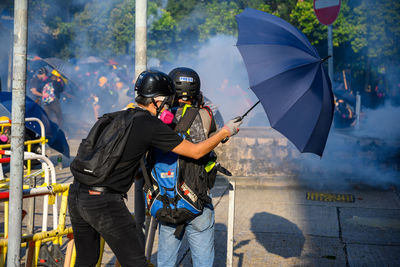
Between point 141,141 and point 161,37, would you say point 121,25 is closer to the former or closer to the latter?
point 161,37

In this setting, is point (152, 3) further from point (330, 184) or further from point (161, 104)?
point (161, 104)

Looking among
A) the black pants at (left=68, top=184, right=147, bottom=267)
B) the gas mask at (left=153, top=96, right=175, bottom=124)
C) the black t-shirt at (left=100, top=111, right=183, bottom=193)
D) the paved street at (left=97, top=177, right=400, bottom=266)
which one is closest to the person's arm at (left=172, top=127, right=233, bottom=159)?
the black t-shirt at (left=100, top=111, right=183, bottom=193)

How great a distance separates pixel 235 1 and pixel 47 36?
1142 cm

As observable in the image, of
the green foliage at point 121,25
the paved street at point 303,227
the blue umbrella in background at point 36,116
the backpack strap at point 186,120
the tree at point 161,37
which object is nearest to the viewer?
the backpack strap at point 186,120

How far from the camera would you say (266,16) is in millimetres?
3631

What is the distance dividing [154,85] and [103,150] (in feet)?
1.71

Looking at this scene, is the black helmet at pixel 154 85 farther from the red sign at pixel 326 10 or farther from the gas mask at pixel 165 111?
the red sign at pixel 326 10

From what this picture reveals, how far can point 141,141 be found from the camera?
2805 millimetres

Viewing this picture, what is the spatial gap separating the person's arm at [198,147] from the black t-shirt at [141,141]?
4cm

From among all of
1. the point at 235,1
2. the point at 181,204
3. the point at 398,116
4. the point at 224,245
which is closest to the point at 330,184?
the point at 224,245

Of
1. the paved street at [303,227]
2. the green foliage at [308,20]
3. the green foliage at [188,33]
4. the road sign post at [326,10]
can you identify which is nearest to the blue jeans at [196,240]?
the paved street at [303,227]

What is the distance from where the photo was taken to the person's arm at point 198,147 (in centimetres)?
286

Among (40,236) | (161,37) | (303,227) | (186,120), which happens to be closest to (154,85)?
(186,120)

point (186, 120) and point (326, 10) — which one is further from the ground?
point (326, 10)
